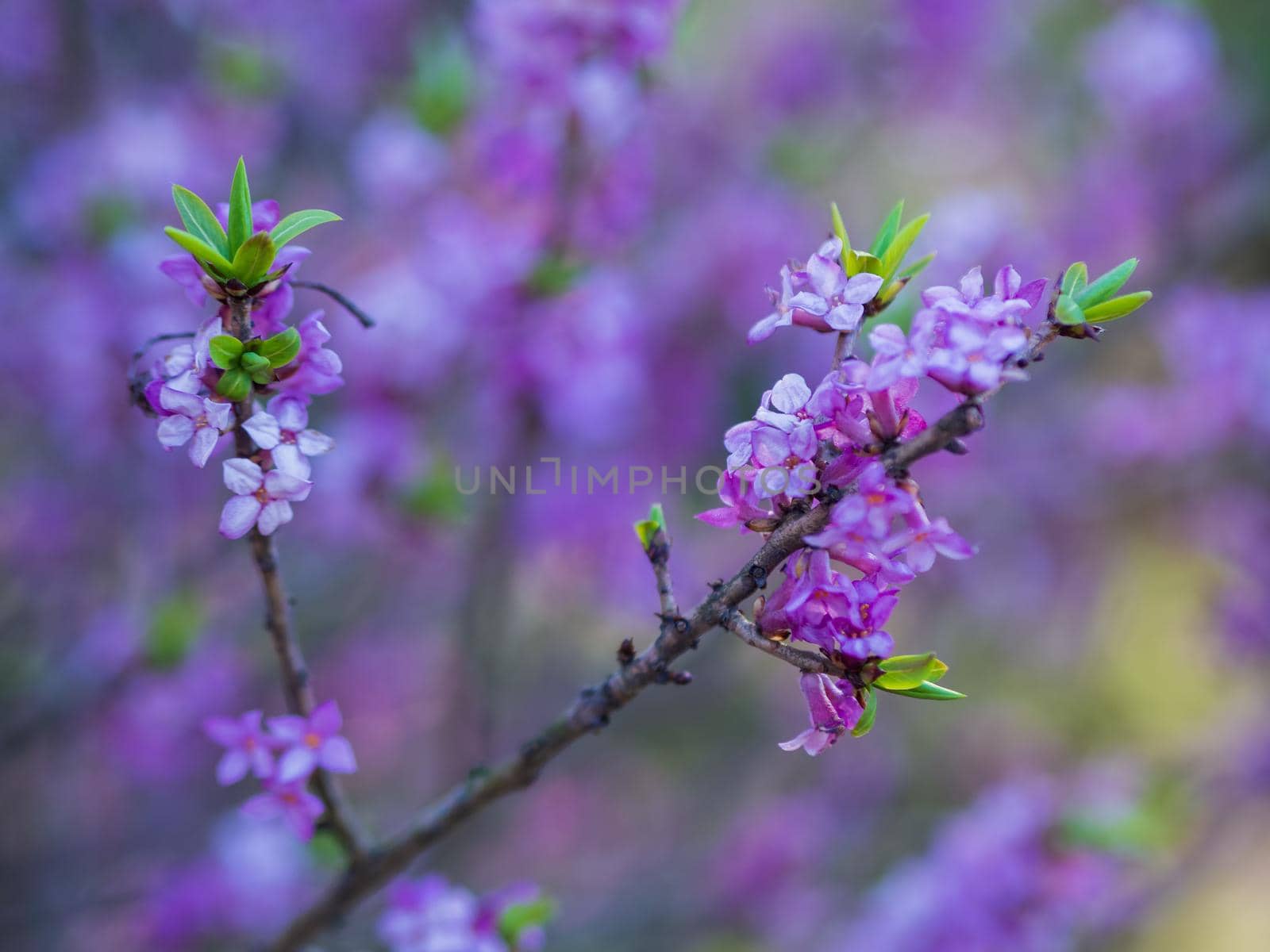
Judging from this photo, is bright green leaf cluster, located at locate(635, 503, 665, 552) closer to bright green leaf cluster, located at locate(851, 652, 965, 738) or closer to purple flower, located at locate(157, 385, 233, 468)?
bright green leaf cluster, located at locate(851, 652, 965, 738)

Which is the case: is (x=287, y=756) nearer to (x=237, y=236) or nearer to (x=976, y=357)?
(x=237, y=236)

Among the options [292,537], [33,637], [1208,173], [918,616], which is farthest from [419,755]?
[1208,173]

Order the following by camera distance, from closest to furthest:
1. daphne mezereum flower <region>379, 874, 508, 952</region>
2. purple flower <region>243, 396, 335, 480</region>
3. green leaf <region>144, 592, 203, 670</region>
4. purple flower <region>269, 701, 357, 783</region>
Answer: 1. purple flower <region>243, 396, 335, 480</region>
2. purple flower <region>269, 701, 357, 783</region>
3. daphne mezereum flower <region>379, 874, 508, 952</region>
4. green leaf <region>144, 592, 203, 670</region>

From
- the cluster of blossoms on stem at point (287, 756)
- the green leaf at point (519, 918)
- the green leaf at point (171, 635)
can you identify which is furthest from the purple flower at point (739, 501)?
the green leaf at point (171, 635)

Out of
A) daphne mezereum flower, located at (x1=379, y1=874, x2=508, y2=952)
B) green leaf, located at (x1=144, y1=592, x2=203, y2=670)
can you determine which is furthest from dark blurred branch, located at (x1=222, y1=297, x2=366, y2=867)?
green leaf, located at (x1=144, y1=592, x2=203, y2=670)

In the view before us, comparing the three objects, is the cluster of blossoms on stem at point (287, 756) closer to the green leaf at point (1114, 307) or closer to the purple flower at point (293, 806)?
the purple flower at point (293, 806)

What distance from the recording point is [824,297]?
2.69ft

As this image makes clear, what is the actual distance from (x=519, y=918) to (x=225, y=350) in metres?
0.73

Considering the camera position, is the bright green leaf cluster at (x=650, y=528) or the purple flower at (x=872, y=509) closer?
the purple flower at (x=872, y=509)

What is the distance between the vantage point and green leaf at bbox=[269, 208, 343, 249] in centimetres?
78

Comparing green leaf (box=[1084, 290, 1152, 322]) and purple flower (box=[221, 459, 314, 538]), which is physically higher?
purple flower (box=[221, 459, 314, 538])

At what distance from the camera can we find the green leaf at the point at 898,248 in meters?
0.82

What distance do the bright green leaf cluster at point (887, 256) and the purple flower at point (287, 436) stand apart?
46 cm

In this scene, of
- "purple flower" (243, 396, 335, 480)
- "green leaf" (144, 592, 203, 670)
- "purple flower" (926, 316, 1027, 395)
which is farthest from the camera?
"green leaf" (144, 592, 203, 670)
